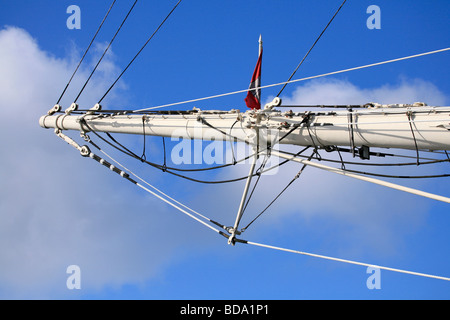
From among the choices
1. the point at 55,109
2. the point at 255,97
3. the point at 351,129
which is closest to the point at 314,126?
the point at 351,129

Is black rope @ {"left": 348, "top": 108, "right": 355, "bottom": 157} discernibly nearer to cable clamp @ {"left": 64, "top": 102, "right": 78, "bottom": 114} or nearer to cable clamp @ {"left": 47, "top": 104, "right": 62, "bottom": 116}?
cable clamp @ {"left": 64, "top": 102, "right": 78, "bottom": 114}

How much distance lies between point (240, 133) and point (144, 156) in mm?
3610

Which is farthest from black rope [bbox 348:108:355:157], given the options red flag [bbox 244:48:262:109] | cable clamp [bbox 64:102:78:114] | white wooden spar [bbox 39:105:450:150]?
cable clamp [bbox 64:102:78:114]

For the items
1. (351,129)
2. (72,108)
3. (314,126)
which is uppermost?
(72,108)

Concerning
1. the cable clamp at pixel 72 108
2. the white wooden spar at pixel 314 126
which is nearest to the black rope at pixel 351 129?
the white wooden spar at pixel 314 126

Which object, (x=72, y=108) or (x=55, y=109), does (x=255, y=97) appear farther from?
(x=55, y=109)

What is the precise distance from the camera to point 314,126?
38.4 ft

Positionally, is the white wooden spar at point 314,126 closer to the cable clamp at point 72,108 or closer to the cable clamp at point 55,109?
the cable clamp at point 72,108

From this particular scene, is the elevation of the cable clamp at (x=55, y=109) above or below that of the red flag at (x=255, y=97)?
above

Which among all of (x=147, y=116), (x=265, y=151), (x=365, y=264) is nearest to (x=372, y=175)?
(x=365, y=264)

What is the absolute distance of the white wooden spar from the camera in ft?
33.9

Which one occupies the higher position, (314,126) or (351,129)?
(314,126)

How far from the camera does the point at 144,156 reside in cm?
1531

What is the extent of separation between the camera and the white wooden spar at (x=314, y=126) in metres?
10.3
